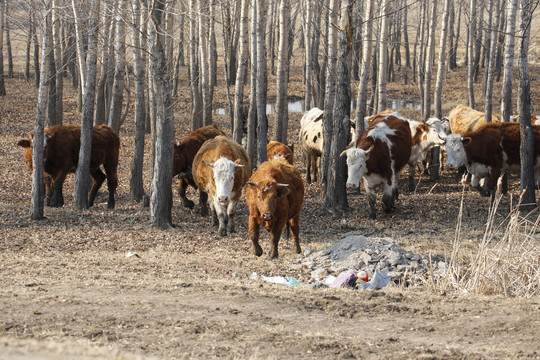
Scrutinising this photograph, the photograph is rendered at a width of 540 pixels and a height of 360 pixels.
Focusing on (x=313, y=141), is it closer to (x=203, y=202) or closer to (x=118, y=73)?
(x=203, y=202)

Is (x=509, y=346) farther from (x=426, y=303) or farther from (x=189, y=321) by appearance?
(x=189, y=321)

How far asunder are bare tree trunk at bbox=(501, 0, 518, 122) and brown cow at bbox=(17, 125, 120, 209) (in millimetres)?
9031

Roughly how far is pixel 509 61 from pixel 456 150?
2.26 metres

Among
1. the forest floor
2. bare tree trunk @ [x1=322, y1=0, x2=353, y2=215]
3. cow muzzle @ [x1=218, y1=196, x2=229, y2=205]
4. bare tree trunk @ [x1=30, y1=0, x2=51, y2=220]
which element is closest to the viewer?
the forest floor

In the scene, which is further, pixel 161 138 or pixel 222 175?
pixel 161 138

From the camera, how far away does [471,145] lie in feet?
49.0

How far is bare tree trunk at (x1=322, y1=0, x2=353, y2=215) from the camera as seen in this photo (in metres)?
A: 13.2

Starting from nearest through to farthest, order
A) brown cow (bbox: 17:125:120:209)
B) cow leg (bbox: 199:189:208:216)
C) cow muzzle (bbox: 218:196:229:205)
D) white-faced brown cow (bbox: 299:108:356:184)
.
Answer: cow muzzle (bbox: 218:196:229:205) → cow leg (bbox: 199:189:208:216) → brown cow (bbox: 17:125:120:209) → white-faced brown cow (bbox: 299:108:356:184)

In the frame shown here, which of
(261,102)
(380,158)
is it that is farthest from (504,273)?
(261,102)

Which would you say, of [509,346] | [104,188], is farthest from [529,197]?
[104,188]

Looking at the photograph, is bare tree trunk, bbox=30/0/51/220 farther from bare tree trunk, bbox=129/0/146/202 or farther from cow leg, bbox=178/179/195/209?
cow leg, bbox=178/179/195/209

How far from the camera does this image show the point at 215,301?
7.41 m

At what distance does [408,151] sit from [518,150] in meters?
2.36

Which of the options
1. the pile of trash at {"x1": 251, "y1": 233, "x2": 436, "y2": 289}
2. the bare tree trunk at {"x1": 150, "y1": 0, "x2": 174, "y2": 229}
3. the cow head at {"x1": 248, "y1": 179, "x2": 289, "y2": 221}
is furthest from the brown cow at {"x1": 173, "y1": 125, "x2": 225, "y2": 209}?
the pile of trash at {"x1": 251, "y1": 233, "x2": 436, "y2": 289}
